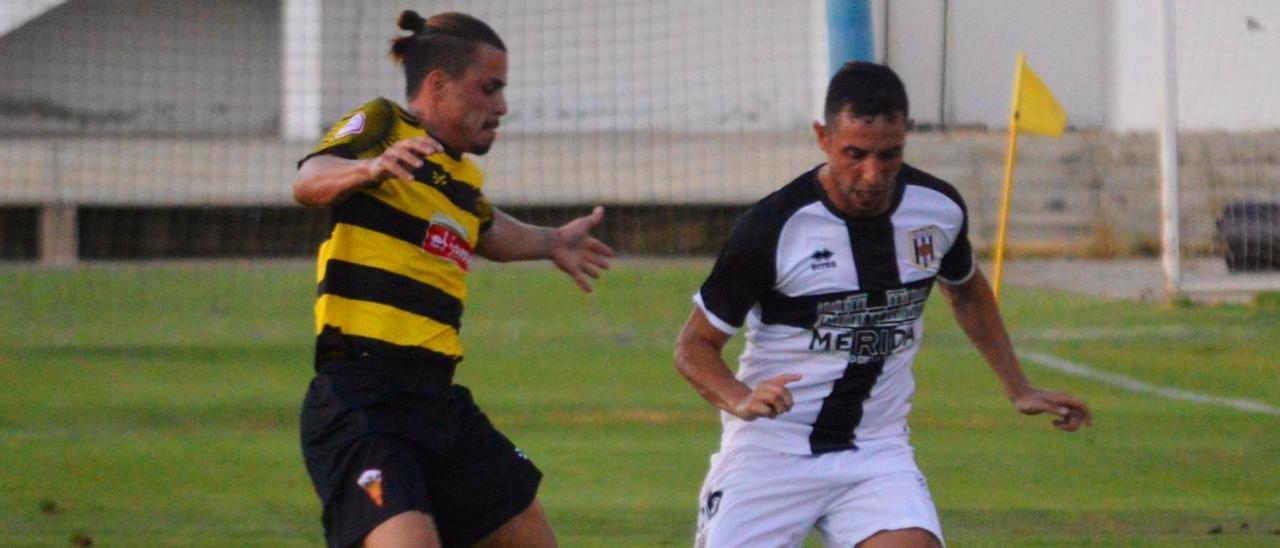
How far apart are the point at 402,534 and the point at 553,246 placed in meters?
1.13

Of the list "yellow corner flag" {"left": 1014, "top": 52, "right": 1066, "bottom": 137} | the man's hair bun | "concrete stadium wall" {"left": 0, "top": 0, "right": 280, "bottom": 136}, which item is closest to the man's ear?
the man's hair bun

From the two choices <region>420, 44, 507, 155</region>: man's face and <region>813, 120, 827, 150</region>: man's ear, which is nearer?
<region>420, 44, 507, 155</region>: man's face

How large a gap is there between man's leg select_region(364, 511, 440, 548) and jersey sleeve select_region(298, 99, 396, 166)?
921 mm

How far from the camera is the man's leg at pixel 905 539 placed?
16.7ft

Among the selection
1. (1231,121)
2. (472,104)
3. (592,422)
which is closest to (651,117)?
(1231,121)

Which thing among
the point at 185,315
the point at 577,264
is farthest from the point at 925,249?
the point at 185,315

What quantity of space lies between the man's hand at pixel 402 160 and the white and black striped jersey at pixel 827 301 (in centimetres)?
101

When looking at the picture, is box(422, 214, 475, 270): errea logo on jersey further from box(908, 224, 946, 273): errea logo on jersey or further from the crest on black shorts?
box(908, 224, 946, 273): errea logo on jersey

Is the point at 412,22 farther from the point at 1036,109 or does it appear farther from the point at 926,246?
the point at 1036,109

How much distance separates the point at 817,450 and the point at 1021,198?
17630 mm

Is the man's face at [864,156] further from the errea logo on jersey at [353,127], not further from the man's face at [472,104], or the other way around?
the errea logo on jersey at [353,127]

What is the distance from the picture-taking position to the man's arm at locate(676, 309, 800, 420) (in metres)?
4.83

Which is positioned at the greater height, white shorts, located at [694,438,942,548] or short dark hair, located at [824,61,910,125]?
short dark hair, located at [824,61,910,125]

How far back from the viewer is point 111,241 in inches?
870
